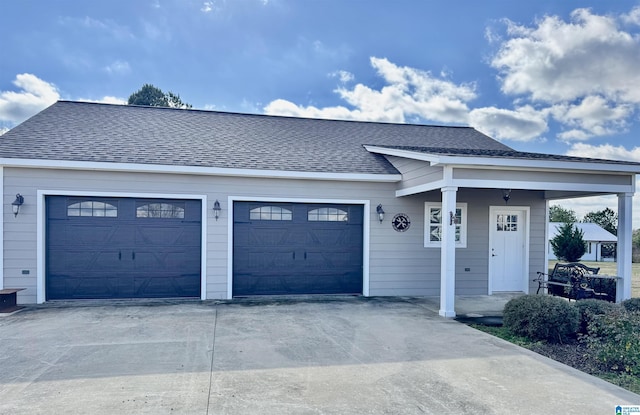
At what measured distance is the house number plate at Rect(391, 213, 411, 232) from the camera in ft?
28.5

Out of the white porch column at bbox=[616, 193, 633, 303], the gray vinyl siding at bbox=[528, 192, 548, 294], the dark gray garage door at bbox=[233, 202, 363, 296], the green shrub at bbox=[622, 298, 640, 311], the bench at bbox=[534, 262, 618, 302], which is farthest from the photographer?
the gray vinyl siding at bbox=[528, 192, 548, 294]

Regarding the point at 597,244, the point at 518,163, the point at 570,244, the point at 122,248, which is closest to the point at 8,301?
the point at 122,248

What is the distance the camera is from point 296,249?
8.41 metres

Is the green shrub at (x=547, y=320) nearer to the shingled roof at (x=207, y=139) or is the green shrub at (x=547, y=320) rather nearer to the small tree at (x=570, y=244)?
the shingled roof at (x=207, y=139)

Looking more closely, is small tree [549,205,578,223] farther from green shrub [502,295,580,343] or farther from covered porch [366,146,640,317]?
green shrub [502,295,580,343]

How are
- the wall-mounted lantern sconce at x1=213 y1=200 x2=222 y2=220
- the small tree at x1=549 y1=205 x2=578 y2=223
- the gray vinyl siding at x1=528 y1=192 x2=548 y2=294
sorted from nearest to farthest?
the wall-mounted lantern sconce at x1=213 y1=200 x2=222 y2=220, the gray vinyl siding at x1=528 y1=192 x2=548 y2=294, the small tree at x1=549 y1=205 x2=578 y2=223

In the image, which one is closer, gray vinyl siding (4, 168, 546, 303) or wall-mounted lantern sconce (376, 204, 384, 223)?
gray vinyl siding (4, 168, 546, 303)

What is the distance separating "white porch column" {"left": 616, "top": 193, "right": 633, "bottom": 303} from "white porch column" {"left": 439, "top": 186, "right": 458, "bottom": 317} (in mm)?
3502

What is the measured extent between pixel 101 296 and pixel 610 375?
845 centimetres

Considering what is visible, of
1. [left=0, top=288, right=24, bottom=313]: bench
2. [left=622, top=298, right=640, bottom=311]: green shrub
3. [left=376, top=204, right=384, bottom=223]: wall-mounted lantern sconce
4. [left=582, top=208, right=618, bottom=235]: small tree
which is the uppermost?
[left=376, top=204, right=384, bottom=223]: wall-mounted lantern sconce

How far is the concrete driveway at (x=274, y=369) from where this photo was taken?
129 inches

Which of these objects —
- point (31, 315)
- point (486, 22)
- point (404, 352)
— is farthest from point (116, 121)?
point (486, 22)

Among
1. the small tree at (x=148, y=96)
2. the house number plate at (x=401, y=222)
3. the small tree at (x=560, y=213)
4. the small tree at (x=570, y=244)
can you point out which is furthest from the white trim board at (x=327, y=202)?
the small tree at (x=560, y=213)

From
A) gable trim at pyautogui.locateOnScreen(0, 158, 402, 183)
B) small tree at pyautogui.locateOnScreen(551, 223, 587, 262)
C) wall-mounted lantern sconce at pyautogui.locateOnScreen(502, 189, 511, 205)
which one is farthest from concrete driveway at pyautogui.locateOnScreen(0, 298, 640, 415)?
small tree at pyautogui.locateOnScreen(551, 223, 587, 262)
